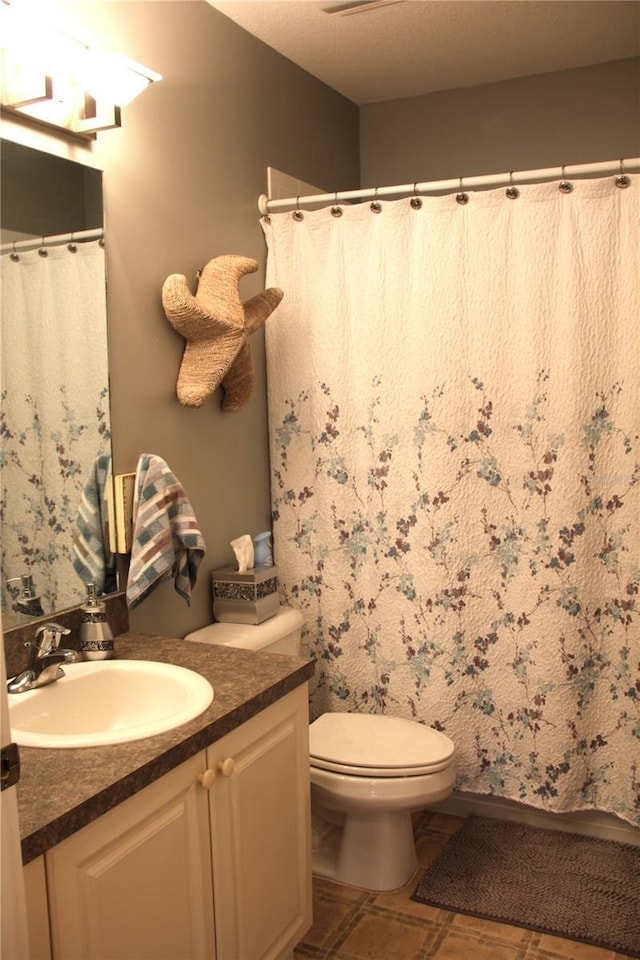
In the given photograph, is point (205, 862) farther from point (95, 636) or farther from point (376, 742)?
point (376, 742)

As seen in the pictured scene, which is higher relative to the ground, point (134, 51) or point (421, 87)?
point (421, 87)

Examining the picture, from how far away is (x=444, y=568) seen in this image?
2611 millimetres

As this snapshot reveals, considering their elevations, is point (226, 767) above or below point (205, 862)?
above

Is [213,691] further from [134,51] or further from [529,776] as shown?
[134,51]

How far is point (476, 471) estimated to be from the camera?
254cm

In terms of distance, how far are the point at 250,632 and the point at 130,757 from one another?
1014 millimetres

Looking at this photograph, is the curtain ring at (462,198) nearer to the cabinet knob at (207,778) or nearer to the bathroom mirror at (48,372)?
the bathroom mirror at (48,372)

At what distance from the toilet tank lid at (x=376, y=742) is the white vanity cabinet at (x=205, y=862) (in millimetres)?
368

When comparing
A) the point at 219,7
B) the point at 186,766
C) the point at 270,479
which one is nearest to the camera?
the point at 186,766

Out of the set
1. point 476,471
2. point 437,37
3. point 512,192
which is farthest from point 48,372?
point 437,37

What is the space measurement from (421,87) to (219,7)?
104cm

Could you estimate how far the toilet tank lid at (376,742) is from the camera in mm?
2285

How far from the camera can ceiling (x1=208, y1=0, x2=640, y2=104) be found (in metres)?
2.54

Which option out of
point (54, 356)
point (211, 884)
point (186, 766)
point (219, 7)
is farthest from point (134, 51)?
point (211, 884)
